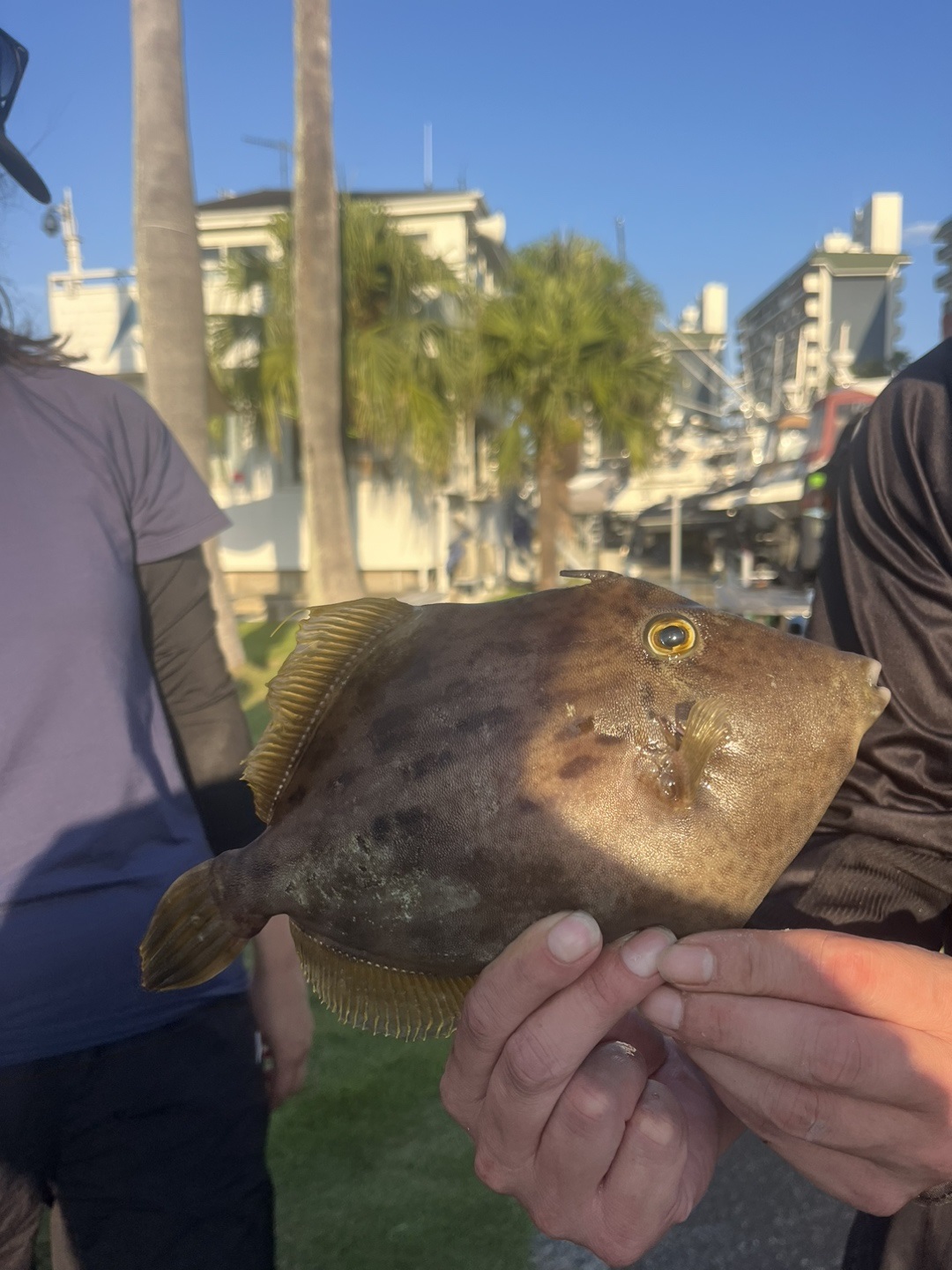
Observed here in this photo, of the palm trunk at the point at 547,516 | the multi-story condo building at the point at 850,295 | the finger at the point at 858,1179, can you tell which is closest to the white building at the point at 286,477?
the palm trunk at the point at 547,516

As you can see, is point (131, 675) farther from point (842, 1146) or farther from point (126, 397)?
point (842, 1146)

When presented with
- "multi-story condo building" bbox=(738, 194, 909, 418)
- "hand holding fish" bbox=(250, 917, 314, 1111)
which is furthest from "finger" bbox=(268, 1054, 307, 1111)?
"multi-story condo building" bbox=(738, 194, 909, 418)

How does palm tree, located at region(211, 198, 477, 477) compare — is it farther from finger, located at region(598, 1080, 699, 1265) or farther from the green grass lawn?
finger, located at region(598, 1080, 699, 1265)

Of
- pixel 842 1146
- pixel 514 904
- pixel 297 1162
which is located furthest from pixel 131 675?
pixel 297 1162

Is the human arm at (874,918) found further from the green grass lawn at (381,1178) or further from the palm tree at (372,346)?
the palm tree at (372,346)

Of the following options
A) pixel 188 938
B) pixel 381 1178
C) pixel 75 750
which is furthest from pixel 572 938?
pixel 381 1178
